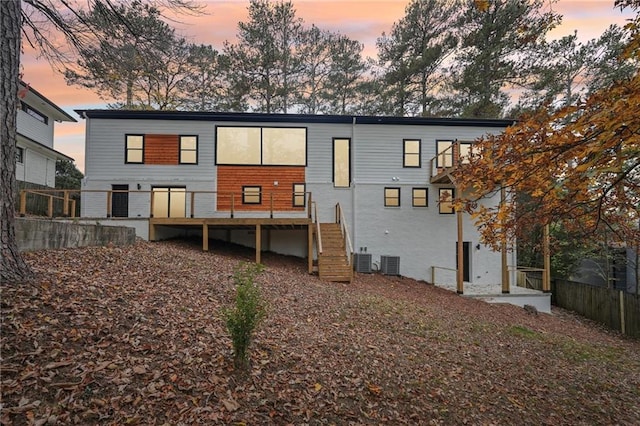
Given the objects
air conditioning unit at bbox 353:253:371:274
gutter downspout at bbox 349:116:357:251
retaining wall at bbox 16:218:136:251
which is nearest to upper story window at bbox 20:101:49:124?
retaining wall at bbox 16:218:136:251

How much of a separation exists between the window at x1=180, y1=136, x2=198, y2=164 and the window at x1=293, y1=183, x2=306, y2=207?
14.5ft

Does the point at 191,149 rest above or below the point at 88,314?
above

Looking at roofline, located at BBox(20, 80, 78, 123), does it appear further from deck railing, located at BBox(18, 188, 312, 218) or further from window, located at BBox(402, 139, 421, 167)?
window, located at BBox(402, 139, 421, 167)

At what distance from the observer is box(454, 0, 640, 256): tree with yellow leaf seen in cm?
370

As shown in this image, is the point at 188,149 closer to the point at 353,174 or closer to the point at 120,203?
the point at 120,203

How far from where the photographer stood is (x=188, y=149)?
15.3 m

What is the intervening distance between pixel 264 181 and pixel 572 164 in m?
12.1

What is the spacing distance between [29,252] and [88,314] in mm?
2987

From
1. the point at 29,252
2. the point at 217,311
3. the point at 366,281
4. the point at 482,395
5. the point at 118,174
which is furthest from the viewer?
the point at 118,174

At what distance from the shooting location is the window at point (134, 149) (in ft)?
49.1

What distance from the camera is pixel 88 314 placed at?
4152 mm

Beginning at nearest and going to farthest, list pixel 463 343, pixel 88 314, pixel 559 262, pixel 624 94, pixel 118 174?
pixel 624 94
pixel 88 314
pixel 463 343
pixel 118 174
pixel 559 262

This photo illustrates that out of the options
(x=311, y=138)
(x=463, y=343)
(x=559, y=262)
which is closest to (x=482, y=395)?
(x=463, y=343)

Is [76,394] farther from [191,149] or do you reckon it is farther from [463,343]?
[191,149]
